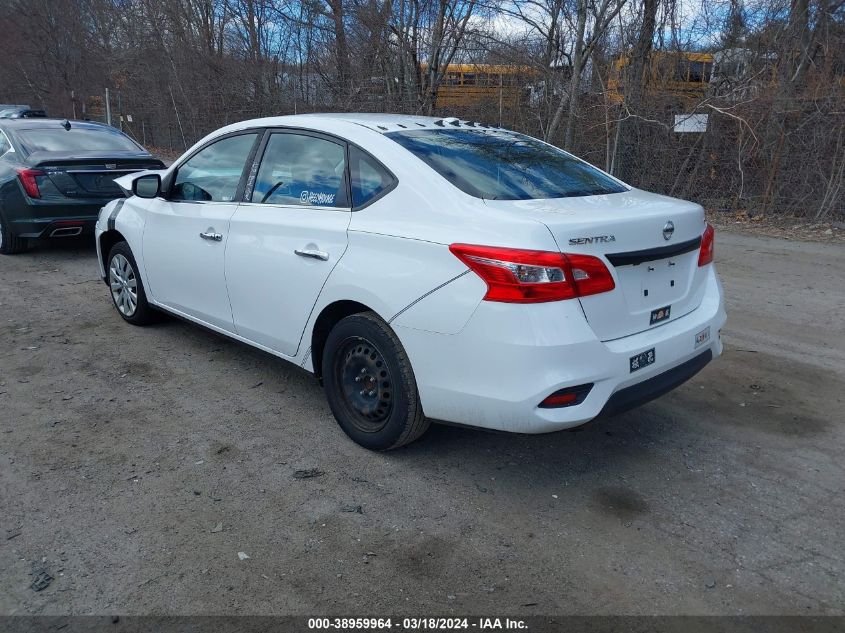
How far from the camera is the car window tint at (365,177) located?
3.60m

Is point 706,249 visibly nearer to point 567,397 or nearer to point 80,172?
point 567,397

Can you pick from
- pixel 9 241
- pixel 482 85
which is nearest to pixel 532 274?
pixel 9 241

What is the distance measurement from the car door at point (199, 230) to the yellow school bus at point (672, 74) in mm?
8942

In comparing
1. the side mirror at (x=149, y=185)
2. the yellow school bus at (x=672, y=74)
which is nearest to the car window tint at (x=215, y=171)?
the side mirror at (x=149, y=185)

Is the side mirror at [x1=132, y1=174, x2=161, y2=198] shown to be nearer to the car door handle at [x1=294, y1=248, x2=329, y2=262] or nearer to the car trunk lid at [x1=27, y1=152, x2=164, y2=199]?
the car door handle at [x1=294, y1=248, x2=329, y2=262]

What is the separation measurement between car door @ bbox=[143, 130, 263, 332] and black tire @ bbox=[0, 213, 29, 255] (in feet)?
13.3

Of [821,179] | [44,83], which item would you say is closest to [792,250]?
[821,179]

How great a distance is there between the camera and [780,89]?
10805 millimetres

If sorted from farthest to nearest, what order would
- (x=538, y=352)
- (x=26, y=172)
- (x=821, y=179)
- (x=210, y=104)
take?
1. (x=210, y=104)
2. (x=821, y=179)
3. (x=26, y=172)
4. (x=538, y=352)

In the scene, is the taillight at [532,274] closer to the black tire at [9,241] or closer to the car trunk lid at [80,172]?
the car trunk lid at [80,172]

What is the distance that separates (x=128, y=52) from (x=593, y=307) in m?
27.2

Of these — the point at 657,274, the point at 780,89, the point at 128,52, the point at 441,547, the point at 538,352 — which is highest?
the point at 128,52

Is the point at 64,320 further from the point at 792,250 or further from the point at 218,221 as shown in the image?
the point at 792,250


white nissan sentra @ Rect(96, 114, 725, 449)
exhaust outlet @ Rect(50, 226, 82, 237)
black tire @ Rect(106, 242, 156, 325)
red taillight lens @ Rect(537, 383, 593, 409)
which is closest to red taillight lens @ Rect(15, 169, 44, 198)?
exhaust outlet @ Rect(50, 226, 82, 237)
